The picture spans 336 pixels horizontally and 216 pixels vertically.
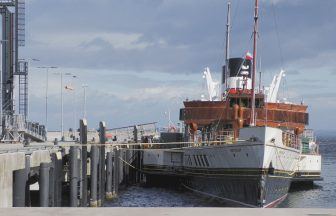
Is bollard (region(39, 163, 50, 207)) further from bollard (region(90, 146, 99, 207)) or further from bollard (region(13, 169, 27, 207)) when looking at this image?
bollard (region(90, 146, 99, 207))

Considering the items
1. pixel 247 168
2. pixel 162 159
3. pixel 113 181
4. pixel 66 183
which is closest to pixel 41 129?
pixel 162 159

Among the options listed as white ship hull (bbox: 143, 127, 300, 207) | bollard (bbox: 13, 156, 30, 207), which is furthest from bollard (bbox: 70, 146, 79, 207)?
white ship hull (bbox: 143, 127, 300, 207)

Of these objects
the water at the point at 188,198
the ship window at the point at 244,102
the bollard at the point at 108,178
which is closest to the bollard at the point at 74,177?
the water at the point at 188,198

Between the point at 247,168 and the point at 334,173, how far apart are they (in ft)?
155

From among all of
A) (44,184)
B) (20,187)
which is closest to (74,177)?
(44,184)

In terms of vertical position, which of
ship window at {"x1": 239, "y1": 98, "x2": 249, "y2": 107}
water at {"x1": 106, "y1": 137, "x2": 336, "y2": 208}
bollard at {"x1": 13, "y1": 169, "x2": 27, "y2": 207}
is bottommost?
water at {"x1": 106, "y1": 137, "x2": 336, "y2": 208}

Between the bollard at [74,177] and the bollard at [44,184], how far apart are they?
13.9 ft

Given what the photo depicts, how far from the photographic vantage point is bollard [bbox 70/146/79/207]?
93.8 ft

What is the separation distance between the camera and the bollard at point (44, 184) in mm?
23922

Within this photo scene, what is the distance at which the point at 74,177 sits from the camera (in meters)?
29.1

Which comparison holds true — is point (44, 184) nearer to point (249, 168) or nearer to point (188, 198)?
point (249, 168)

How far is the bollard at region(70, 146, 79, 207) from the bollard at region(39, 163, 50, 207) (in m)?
4.23

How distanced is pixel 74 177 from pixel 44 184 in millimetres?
4854

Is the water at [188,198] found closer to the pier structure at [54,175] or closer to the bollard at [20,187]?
the pier structure at [54,175]
